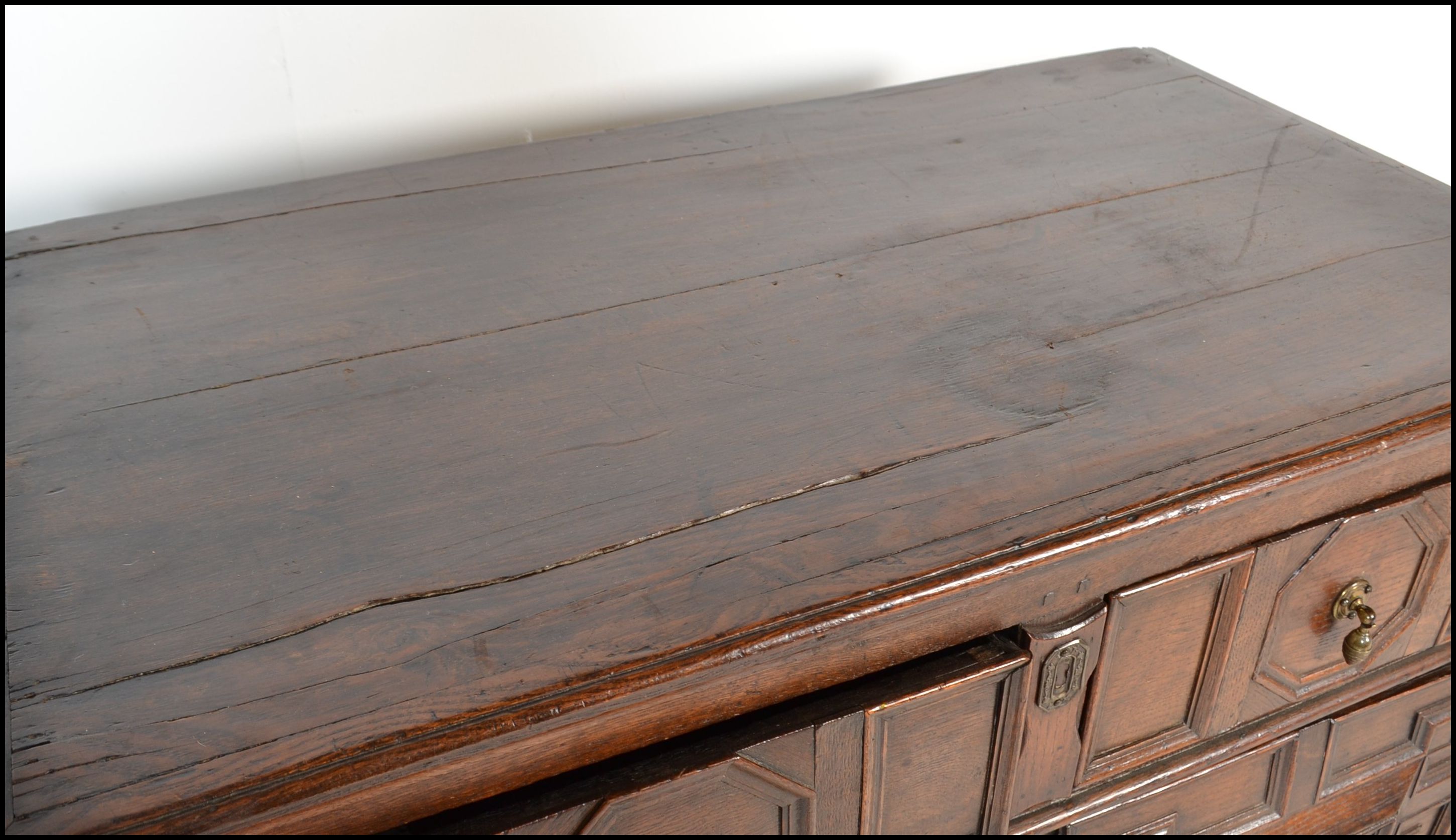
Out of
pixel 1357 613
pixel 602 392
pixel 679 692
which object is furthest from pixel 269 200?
pixel 1357 613

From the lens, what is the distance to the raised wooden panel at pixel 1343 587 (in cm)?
75

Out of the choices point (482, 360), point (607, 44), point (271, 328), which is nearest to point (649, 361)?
point (482, 360)

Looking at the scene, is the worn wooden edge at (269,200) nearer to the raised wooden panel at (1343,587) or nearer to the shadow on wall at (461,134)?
the shadow on wall at (461,134)

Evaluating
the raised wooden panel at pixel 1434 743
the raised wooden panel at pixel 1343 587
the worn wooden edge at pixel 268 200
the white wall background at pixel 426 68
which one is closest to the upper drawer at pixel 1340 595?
the raised wooden panel at pixel 1343 587

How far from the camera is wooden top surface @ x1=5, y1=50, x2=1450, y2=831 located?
0.56 m

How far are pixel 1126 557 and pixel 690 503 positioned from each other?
260 millimetres

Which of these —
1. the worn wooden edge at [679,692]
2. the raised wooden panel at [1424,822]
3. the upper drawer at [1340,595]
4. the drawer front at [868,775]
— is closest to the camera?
the worn wooden edge at [679,692]

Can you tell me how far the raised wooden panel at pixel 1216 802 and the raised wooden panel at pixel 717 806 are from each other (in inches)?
10.1

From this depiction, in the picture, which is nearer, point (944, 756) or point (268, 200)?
point (944, 756)

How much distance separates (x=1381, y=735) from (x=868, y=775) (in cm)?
52

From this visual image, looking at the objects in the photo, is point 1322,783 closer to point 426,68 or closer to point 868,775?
point 868,775

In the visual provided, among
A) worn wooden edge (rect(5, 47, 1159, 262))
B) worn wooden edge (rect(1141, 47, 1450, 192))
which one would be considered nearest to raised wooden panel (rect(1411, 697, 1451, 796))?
worn wooden edge (rect(1141, 47, 1450, 192))

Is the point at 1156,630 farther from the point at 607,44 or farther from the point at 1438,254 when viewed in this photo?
the point at 607,44

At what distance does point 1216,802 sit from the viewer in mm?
871
